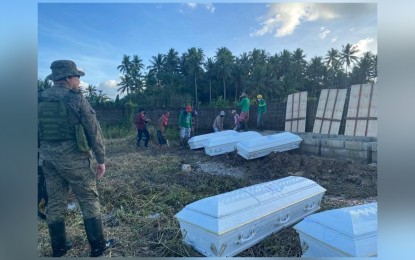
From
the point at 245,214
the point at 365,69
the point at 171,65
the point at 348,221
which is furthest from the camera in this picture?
the point at 171,65

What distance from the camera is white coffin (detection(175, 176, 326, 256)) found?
2.04 m

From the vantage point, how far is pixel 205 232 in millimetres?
2057

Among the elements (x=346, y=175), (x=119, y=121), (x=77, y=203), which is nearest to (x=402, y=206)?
(x=346, y=175)

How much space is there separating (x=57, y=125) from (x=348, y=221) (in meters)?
2.07

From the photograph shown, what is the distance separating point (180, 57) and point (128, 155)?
33.9 inches

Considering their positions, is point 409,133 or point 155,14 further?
point 155,14

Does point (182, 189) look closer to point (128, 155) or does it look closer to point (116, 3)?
point (128, 155)

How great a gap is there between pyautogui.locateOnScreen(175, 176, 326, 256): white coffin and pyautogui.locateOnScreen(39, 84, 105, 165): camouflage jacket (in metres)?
0.79

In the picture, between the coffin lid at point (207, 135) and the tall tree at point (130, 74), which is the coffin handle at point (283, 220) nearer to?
the coffin lid at point (207, 135)

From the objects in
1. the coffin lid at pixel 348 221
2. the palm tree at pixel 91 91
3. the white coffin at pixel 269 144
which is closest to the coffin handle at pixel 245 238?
the coffin lid at pixel 348 221

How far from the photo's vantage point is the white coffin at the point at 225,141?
8.04 feet

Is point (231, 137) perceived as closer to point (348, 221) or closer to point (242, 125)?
point (242, 125)

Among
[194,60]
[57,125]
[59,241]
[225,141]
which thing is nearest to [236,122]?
[225,141]

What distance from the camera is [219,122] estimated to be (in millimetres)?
2445
